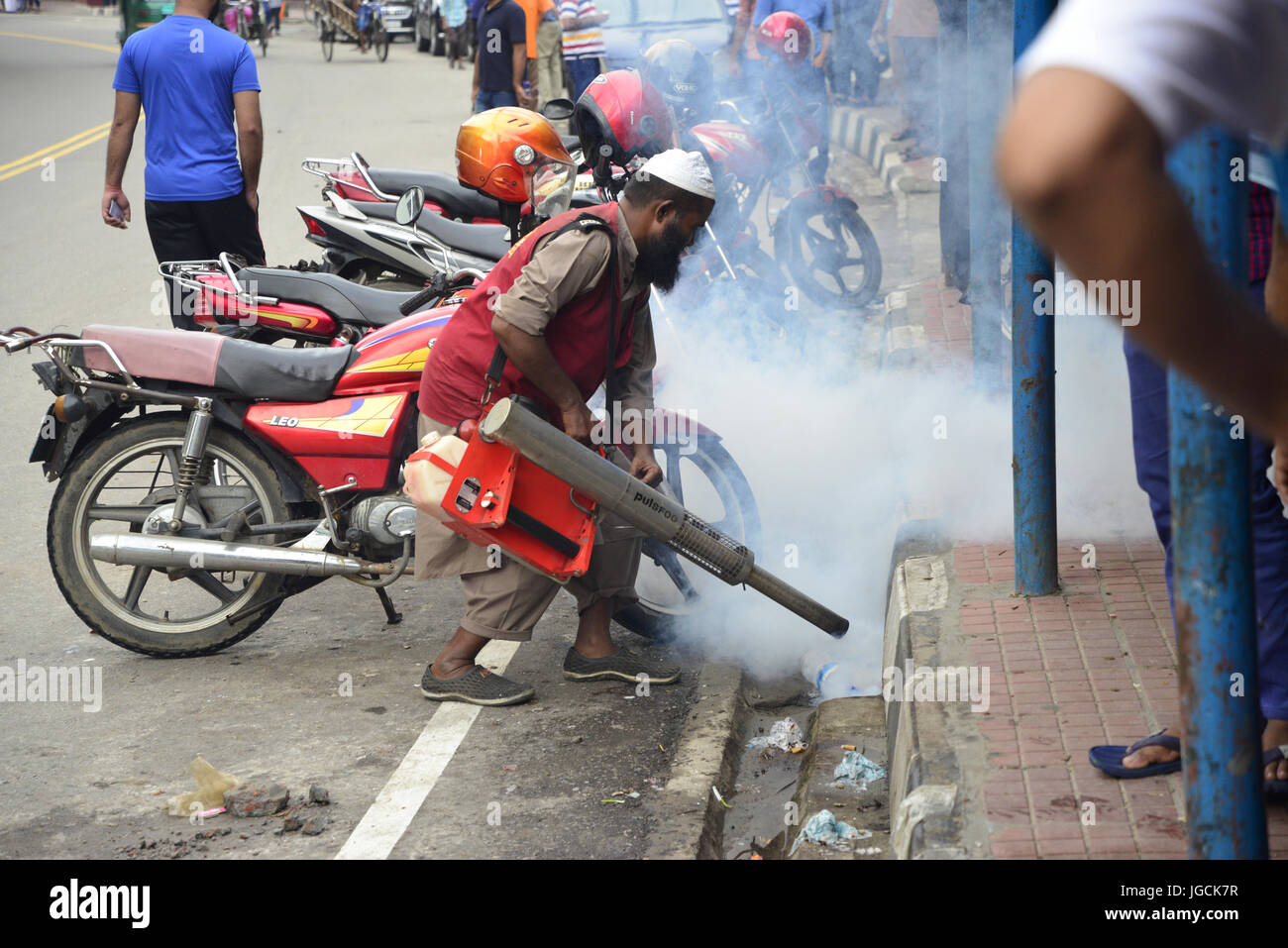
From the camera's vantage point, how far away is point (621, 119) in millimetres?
5340

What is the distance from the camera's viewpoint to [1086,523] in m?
4.45

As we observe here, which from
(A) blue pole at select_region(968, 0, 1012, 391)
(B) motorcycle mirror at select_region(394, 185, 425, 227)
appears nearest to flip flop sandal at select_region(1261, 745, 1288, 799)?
(B) motorcycle mirror at select_region(394, 185, 425, 227)

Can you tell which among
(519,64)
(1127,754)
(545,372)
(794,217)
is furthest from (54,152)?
(1127,754)

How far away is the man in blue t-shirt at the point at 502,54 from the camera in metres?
10.6

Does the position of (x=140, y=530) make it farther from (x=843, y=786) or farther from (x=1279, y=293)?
(x=1279, y=293)

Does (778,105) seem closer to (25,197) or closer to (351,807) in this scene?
(351,807)

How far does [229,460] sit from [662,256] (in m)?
1.65

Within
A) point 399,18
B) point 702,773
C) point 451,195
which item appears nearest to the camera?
point 702,773

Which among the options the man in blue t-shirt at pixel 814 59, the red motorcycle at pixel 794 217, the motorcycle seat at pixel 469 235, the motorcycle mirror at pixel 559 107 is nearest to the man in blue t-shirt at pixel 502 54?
the man in blue t-shirt at pixel 814 59

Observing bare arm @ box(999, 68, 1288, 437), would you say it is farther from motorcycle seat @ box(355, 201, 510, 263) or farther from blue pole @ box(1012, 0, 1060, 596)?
motorcycle seat @ box(355, 201, 510, 263)

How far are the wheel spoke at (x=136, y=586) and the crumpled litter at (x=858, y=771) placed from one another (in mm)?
2415

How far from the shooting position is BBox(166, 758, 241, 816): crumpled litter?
347 centimetres

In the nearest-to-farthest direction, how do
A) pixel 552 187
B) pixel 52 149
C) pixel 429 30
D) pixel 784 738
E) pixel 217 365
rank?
pixel 784 738, pixel 217 365, pixel 552 187, pixel 52 149, pixel 429 30
